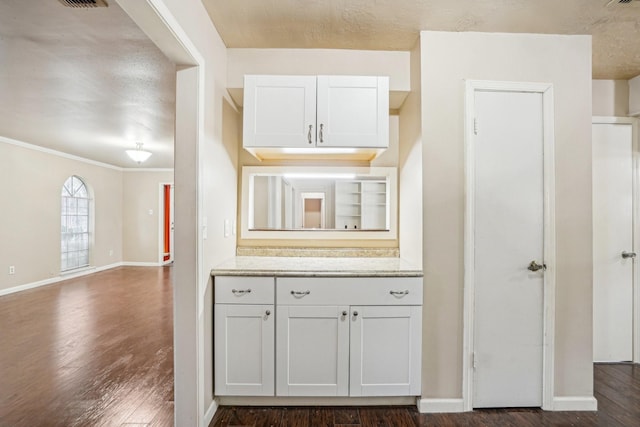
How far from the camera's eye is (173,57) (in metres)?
1.57

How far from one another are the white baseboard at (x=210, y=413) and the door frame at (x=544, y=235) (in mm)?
1637

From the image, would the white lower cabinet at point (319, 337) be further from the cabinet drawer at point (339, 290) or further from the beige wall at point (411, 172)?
the beige wall at point (411, 172)

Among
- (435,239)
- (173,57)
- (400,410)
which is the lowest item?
(400,410)

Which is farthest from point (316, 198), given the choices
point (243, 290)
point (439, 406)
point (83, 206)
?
point (83, 206)

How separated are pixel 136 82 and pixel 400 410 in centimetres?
347

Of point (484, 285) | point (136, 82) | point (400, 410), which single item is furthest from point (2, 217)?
point (484, 285)

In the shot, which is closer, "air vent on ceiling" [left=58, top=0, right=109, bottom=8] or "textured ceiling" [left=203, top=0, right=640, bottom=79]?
"air vent on ceiling" [left=58, top=0, right=109, bottom=8]

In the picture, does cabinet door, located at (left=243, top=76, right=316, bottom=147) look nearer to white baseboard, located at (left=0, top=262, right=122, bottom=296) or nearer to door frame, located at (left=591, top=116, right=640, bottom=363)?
door frame, located at (left=591, top=116, right=640, bottom=363)

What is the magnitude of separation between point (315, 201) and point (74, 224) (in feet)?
20.6

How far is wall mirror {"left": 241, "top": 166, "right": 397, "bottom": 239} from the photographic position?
2498 millimetres

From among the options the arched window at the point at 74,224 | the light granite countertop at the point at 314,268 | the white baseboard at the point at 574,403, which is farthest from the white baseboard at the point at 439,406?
the arched window at the point at 74,224

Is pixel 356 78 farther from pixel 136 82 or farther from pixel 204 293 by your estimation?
pixel 136 82

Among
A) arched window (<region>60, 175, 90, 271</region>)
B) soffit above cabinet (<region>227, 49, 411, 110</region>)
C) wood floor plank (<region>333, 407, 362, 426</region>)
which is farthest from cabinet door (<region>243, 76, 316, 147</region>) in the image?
arched window (<region>60, 175, 90, 271</region>)

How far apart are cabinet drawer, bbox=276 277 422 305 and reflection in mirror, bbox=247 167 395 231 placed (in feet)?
2.28
